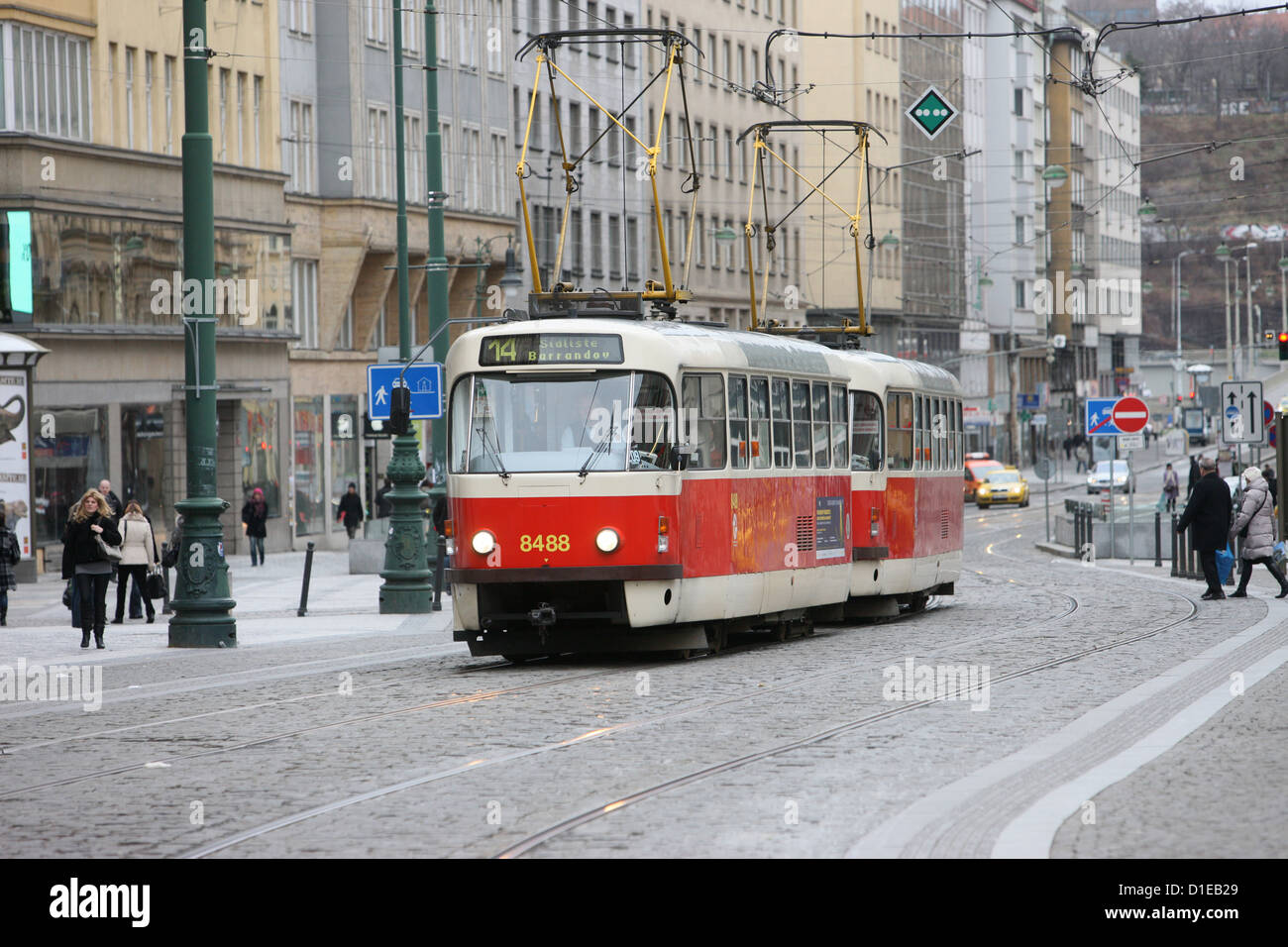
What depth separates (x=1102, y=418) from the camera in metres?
43.8

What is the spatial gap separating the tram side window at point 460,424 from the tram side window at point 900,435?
8.20 metres

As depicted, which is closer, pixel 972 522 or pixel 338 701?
pixel 338 701

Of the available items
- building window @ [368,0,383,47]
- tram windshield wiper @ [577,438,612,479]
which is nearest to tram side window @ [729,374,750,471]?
tram windshield wiper @ [577,438,612,479]

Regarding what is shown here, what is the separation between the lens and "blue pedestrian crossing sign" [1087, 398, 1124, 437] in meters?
43.3

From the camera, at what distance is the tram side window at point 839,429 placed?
24.3m

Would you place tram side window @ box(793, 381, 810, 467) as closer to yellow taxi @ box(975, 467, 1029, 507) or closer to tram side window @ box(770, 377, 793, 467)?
tram side window @ box(770, 377, 793, 467)

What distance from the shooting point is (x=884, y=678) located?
17.8 meters

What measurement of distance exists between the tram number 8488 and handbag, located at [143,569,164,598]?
1079cm

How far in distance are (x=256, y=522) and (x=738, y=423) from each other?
26.2 m

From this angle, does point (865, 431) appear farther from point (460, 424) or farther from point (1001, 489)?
point (1001, 489)
